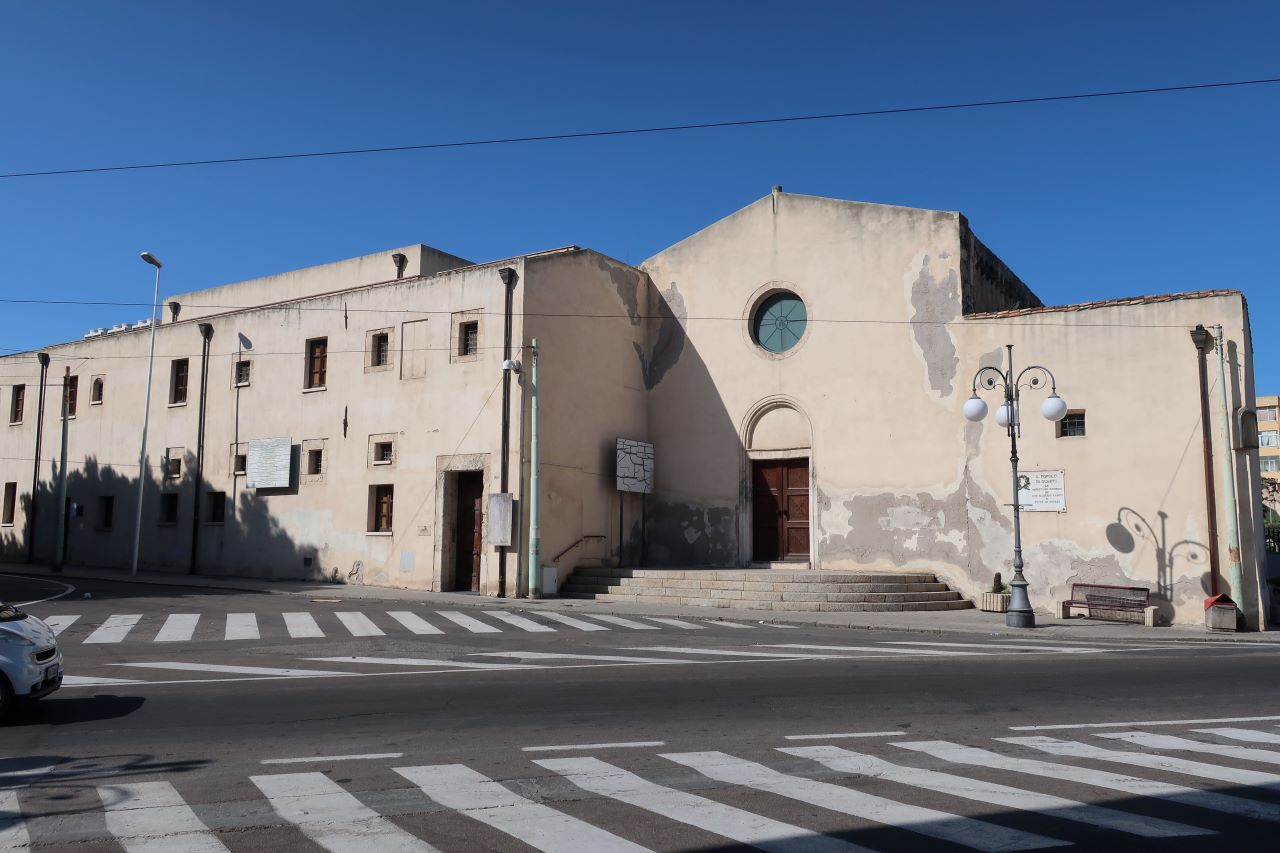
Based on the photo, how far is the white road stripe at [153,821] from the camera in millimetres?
5367

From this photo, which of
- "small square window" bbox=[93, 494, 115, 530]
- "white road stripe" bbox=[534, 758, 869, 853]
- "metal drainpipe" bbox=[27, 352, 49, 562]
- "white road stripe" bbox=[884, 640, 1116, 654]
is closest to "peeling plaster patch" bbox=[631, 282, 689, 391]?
"white road stripe" bbox=[884, 640, 1116, 654]

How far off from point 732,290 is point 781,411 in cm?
371

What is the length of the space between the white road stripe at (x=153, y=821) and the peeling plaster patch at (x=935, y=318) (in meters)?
20.5

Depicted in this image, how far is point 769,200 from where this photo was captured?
89.7ft

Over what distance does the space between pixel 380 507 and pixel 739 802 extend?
880 inches

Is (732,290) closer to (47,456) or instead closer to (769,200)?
(769,200)

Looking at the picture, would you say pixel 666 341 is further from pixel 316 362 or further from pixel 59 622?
pixel 59 622

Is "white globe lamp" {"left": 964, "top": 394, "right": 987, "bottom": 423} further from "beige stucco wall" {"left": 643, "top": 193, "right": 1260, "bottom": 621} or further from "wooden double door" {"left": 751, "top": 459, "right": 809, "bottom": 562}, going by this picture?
"wooden double door" {"left": 751, "top": 459, "right": 809, "bottom": 562}

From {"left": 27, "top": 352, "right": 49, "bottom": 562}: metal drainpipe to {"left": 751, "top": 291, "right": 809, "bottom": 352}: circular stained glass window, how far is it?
2601cm

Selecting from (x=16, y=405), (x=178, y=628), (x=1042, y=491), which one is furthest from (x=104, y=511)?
(x=1042, y=491)

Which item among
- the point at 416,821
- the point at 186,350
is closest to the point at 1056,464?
the point at 416,821

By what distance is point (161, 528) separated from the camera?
31.6m

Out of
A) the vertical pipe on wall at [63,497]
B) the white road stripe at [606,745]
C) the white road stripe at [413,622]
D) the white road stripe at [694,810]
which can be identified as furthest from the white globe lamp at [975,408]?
the vertical pipe on wall at [63,497]

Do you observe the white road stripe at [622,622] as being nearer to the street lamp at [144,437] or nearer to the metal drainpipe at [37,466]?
the street lamp at [144,437]
